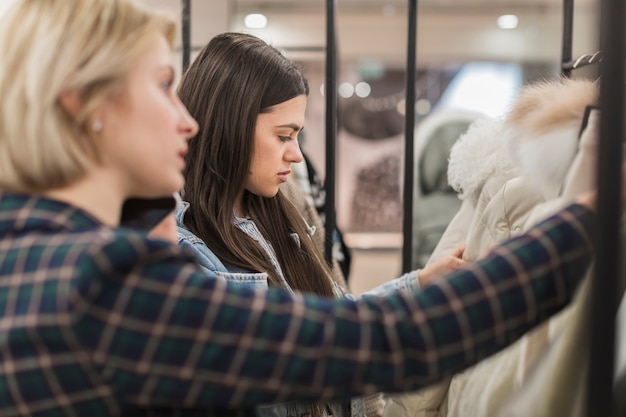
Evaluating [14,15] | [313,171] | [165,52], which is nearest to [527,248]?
[165,52]

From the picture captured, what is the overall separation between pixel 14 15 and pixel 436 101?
18.6 ft

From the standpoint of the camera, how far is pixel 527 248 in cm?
68

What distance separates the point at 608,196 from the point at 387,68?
18.8ft

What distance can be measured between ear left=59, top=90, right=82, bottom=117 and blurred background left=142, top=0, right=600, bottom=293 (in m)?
4.58

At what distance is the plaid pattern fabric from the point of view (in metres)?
0.63

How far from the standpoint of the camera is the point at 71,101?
0.69m

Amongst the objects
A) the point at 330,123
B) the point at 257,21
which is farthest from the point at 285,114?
the point at 257,21

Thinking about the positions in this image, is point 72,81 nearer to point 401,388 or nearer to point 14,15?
point 14,15

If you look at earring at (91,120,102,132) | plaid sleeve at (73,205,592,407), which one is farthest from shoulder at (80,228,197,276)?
earring at (91,120,102,132)

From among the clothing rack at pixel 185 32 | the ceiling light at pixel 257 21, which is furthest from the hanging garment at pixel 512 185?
the ceiling light at pixel 257 21

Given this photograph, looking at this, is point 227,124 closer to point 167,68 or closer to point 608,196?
point 167,68

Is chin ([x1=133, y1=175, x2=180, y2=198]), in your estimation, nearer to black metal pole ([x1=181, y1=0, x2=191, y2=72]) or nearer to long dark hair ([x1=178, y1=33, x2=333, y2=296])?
long dark hair ([x1=178, y1=33, x2=333, y2=296])

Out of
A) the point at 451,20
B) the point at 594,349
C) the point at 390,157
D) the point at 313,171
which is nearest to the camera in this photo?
the point at 594,349

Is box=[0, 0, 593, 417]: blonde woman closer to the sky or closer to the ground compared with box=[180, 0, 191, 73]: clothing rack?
closer to the ground
